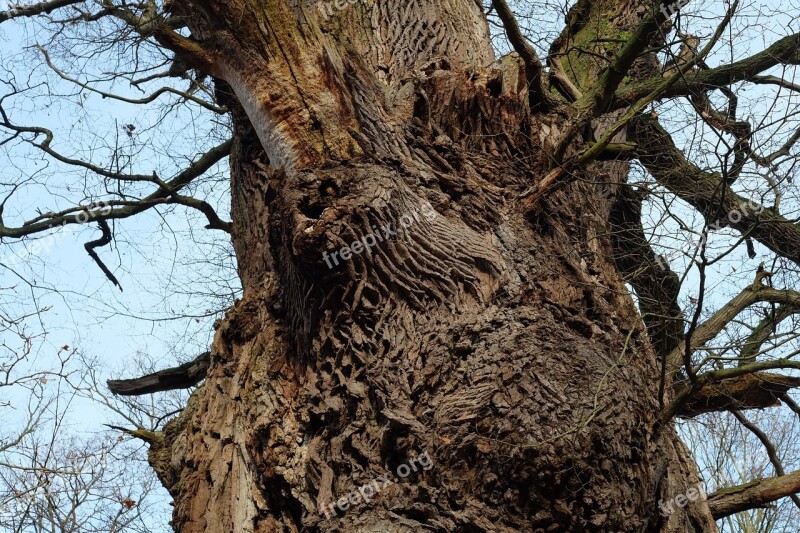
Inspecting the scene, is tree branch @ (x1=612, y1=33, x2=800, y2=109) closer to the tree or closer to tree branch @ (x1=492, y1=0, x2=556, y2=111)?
the tree

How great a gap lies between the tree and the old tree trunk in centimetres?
1

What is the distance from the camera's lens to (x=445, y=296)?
10.9ft

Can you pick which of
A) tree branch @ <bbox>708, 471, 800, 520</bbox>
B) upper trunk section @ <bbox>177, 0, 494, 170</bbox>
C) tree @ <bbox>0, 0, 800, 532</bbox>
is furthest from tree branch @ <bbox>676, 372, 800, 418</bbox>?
upper trunk section @ <bbox>177, 0, 494, 170</bbox>

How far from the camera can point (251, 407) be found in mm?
3535

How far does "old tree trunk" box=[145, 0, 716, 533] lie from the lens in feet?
Answer: 8.96

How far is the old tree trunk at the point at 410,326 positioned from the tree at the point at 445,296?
11 mm

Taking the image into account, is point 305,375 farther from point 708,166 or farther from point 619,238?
point 708,166

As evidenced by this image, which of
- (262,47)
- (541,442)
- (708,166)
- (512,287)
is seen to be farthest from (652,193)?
(262,47)

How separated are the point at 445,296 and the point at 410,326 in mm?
218

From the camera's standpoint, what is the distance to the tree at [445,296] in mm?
2773

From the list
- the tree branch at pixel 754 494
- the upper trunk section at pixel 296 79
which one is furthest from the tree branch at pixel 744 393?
the upper trunk section at pixel 296 79

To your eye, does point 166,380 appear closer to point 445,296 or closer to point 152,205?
point 152,205

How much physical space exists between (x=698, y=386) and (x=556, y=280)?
2.60 feet

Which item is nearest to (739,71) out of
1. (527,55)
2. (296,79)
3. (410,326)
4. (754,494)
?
(527,55)
